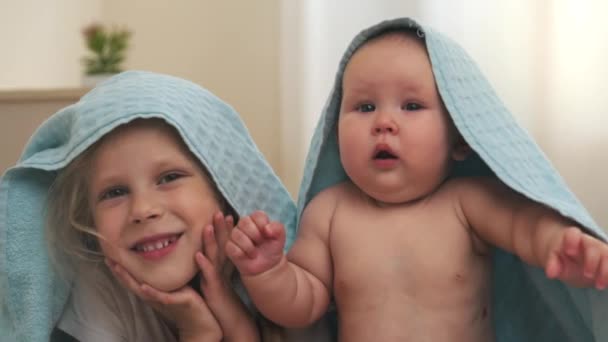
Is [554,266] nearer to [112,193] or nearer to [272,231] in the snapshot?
[272,231]

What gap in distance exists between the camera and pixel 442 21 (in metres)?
1.20

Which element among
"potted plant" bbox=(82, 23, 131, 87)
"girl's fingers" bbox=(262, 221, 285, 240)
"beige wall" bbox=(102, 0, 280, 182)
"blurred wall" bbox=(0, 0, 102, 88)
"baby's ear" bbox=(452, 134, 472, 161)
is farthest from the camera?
"beige wall" bbox=(102, 0, 280, 182)

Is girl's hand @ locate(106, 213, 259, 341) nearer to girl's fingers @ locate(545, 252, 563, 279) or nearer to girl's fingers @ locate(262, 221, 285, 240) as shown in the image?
girl's fingers @ locate(262, 221, 285, 240)

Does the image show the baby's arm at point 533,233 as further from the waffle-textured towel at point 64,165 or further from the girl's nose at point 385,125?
the waffle-textured towel at point 64,165

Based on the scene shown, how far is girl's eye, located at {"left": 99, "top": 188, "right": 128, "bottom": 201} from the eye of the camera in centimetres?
70

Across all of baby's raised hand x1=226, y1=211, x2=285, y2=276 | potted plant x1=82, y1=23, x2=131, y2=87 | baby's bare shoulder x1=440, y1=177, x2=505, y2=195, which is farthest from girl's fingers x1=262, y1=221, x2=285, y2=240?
potted plant x1=82, y1=23, x2=131, y2=87

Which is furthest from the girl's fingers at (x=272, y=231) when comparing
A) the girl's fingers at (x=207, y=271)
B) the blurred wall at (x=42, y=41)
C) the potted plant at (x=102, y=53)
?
the blurred wall at (x=42, y=41)

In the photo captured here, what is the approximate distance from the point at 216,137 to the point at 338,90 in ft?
0.51

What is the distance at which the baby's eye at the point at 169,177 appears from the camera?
2.30ft

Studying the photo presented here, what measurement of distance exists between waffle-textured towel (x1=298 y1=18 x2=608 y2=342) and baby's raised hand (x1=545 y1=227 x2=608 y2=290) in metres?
0.06

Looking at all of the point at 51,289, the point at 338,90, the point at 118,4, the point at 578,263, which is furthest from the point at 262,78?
the point at 578,263

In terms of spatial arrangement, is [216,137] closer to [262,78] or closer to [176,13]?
[262,78]

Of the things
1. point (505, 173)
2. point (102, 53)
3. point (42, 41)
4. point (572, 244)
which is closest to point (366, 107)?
point (505, 173)

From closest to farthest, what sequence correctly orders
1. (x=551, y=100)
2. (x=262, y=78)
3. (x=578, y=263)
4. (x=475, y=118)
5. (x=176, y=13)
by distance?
(x=578, y=263)
(x=475, y=118)
(x=551, y=100)
(x=262, y=78)
(x=176, y=13)
